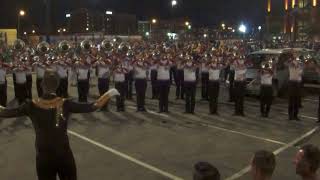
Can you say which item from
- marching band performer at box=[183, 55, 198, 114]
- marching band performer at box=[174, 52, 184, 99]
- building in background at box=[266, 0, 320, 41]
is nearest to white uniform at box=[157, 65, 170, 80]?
marching band performer at box=[183, 55, 198, 114]

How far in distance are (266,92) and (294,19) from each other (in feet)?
156

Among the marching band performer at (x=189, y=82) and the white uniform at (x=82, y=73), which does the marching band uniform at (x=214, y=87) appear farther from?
the white uniform at (x=82, y=73)

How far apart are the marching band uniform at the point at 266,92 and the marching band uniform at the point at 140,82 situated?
3.84 meters

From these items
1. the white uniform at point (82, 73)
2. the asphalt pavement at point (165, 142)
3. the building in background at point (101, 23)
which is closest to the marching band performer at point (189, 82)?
the asphalt pavement at point (165, 142)

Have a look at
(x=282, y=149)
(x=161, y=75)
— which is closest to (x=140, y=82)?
(x=161, y=75)

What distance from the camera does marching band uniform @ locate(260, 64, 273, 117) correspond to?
1608cm

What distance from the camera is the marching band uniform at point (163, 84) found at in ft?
55.0

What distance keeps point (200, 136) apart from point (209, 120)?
104 inches

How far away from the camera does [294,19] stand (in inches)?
2418

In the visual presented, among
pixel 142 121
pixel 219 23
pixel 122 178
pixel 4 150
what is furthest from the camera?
pixel 219 23

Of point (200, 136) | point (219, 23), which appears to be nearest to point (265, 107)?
point (200, 136)

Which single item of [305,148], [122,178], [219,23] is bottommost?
[122,178]

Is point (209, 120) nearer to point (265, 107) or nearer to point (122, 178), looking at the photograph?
point (265, 107)

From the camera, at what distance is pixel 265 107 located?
1620cm
